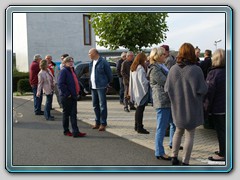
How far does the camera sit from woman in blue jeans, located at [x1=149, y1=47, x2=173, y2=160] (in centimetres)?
575

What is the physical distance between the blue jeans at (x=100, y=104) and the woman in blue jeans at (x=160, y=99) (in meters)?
2.08

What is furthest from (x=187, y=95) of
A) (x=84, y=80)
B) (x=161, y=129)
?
(x=84, y=80)

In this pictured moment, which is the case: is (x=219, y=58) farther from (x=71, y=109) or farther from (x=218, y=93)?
(x=71, y=109)

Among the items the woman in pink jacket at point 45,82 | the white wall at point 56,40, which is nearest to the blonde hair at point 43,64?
the woman in pink jacket at point 45,82

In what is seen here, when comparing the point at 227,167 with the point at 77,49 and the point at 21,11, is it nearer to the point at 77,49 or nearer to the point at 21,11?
the point at 21,11

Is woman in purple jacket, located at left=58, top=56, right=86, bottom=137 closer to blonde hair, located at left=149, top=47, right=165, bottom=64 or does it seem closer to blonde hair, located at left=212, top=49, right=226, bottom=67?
blonde hair, located at left=149, top=47, right=165, bottom=64

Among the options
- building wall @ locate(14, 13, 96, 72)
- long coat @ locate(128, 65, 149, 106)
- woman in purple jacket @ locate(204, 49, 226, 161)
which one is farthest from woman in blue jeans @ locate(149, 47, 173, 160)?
building wall @ locate(14, 13, 96, 72)

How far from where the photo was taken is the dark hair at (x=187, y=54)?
5.07m

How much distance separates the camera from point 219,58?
5.31m

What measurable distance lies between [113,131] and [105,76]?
1.20 m

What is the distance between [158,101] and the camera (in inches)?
227

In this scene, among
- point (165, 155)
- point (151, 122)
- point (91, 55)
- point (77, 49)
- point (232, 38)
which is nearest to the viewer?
point (232, 38)

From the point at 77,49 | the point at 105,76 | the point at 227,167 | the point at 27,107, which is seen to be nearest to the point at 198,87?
the point at 227,167

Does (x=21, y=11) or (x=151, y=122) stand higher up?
(x=21, y=11)
